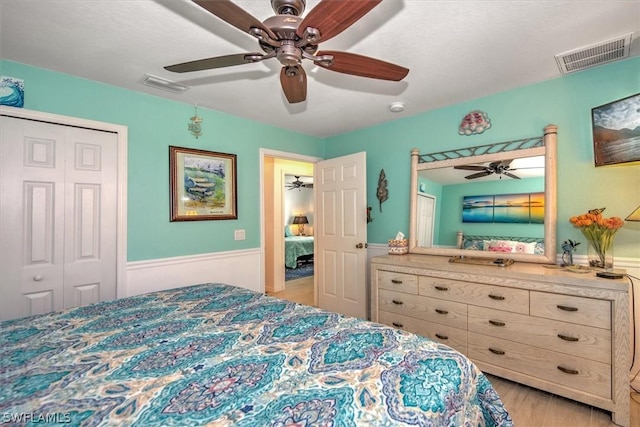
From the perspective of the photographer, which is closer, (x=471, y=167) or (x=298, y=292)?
(x=471, y=167)

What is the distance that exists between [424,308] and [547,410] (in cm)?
97

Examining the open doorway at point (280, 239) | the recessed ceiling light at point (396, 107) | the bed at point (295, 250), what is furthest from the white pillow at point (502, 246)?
the bed at point (295, 250)

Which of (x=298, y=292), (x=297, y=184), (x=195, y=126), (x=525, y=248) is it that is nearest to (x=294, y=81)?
(x=195, y=126)

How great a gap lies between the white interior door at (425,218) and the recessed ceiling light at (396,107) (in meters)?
0.90

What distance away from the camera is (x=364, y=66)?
1.53 m

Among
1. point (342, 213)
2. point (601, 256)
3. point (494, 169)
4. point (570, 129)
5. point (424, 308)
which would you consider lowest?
point (424, 308)

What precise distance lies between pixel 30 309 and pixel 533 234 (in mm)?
3881

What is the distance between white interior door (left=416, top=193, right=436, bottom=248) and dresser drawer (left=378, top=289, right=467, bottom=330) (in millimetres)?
659

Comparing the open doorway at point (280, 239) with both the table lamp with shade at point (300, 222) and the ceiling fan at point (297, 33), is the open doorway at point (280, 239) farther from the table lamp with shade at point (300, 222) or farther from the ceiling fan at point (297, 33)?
the ceiling fan at point (297, 33)

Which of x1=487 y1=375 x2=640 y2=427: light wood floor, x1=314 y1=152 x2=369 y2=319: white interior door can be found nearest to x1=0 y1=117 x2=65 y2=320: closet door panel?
x1=314 y1=152 x2=369 y2=319: white interior door

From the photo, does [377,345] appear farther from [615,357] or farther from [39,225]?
[39,225]

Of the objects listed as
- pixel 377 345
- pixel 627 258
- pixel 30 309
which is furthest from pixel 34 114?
pixel 627 258
